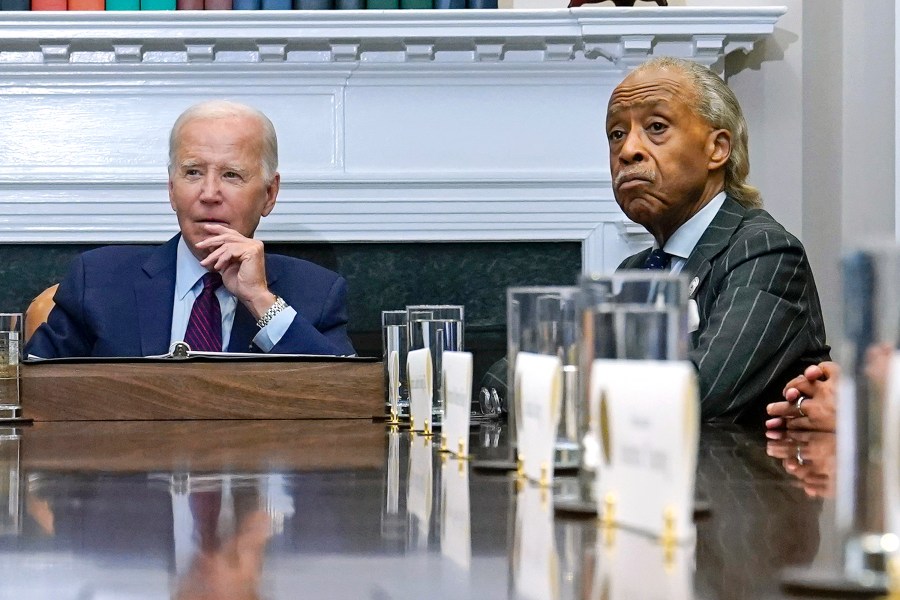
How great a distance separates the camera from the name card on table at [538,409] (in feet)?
2.62

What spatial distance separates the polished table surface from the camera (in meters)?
0.52

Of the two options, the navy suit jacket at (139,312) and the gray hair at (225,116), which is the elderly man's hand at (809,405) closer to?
the navy suit jacket at (139,312)

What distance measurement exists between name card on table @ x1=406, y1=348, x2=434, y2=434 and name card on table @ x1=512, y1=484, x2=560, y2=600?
0.62m

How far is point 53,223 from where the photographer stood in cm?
322

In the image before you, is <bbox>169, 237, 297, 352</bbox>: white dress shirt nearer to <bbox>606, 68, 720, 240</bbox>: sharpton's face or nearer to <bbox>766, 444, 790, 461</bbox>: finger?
<bbox>606, 68, 720, 240</bbox>: sharpton's face

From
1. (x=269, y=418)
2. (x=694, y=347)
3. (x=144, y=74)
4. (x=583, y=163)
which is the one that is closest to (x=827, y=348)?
(x=694, y=347)

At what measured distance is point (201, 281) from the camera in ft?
8.11

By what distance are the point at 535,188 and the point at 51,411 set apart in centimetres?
174

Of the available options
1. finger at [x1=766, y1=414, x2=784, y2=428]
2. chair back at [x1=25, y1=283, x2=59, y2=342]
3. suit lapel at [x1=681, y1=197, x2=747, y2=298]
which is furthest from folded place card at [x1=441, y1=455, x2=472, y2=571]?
chair back at [x1=25, y1=283, x2=59, y2=342]

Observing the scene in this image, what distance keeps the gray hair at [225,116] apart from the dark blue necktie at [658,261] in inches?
34.7

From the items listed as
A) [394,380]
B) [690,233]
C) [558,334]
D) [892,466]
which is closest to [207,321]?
[394,380]

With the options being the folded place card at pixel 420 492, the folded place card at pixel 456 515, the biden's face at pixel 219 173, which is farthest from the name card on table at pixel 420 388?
the biden's face at pixel 219 173

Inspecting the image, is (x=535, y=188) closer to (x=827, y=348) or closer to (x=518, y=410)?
(x=827, y=348)

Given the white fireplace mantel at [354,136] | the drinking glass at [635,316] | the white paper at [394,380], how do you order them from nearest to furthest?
the drinking glass at [635,316] → the white paper at [394,380] → the white fireplace mantel at [354,136]
